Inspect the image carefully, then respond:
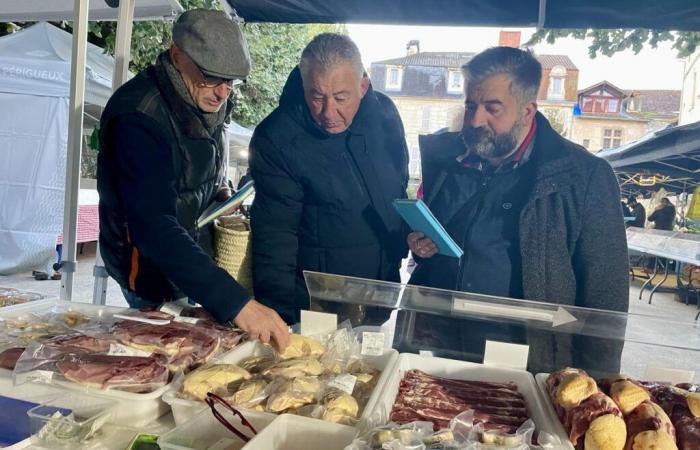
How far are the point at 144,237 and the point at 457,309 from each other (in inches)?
36.5

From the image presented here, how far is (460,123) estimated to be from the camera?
2.16 metres

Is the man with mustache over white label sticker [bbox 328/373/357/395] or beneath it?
over

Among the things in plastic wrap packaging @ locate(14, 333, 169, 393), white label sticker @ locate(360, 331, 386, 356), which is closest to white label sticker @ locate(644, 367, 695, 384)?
white label sticker @ locate(360, 331, 386, 356)

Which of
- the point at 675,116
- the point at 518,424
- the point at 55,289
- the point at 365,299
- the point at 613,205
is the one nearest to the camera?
the point at 518,424

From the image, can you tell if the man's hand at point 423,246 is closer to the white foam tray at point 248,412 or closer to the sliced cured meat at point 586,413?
the white foam tray at point 248,412

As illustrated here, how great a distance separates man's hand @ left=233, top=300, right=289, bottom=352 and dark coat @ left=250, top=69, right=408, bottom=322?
0.72 meters

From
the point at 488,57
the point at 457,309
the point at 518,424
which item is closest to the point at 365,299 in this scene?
the point at 457,309

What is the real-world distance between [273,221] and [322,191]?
23cm

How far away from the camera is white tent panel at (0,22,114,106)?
586cm

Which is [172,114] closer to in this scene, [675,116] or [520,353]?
[520,353]

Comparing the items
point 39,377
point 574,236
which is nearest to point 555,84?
point 574,236

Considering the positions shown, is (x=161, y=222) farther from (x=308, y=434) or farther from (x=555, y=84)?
(x=555, y=84)

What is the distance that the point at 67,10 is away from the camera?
3.03 metres

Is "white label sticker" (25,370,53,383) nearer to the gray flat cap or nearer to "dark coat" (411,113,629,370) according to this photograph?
the gray flat cap
